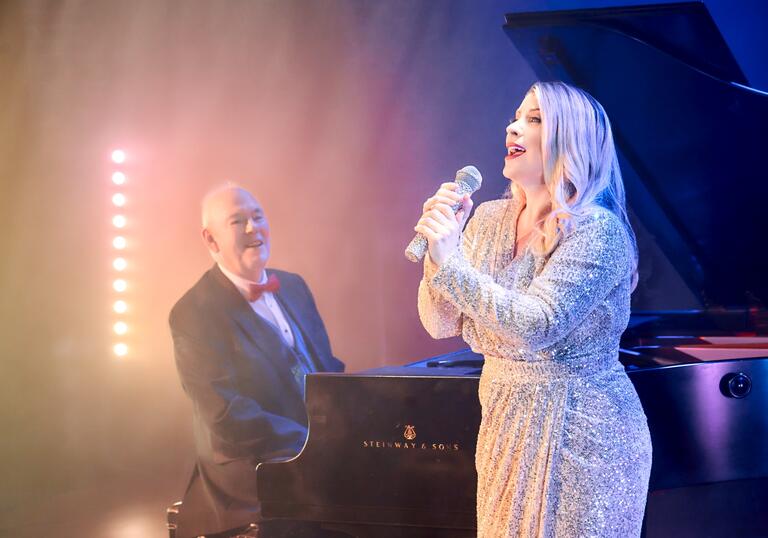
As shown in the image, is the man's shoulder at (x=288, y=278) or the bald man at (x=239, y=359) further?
the man's shoulder at (x=288, y=278)

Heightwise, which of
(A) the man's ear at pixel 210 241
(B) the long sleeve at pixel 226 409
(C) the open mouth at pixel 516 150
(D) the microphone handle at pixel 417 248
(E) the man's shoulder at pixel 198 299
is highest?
(A) the man's ear at pixel 210 241

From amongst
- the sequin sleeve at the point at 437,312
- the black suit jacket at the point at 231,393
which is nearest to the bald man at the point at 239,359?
the black suit jacket at the point at 231,393

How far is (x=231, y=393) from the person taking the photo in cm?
408

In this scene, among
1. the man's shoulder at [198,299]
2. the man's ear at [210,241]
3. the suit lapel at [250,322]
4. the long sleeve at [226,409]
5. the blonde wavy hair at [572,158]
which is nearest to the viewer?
the blonde wavy hair at [572,158]

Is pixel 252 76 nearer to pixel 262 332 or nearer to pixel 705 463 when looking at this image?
pixel 262 332

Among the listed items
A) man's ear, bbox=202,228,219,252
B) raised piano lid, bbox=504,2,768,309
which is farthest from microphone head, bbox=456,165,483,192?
man's ear, bbox=202,228,219,252

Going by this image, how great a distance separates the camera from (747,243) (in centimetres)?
301

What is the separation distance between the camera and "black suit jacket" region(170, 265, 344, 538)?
3.94 m

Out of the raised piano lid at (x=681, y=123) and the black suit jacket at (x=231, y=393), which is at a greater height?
the raised piano lid at (x=681, y=123)

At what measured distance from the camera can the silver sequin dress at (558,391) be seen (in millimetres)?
1365

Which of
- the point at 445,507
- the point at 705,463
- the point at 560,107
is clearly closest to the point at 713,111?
the point at 705,463

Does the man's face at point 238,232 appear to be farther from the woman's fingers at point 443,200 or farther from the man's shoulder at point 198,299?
the woman's fingers at point 443,200

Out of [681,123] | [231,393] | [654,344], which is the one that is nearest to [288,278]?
[231,393]

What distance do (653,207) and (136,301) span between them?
9.87ft
